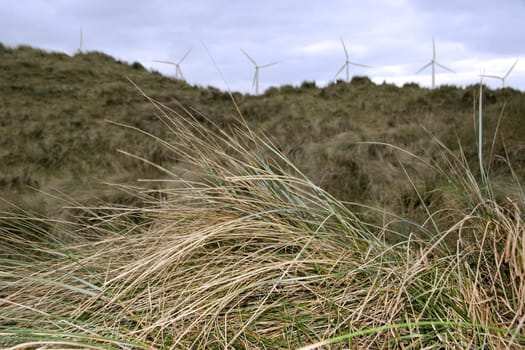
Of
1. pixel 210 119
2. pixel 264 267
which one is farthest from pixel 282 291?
pixel 210 119

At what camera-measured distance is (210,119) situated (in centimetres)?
1046

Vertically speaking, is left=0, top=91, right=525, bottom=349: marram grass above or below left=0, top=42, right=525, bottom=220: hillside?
below

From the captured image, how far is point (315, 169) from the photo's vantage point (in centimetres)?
532

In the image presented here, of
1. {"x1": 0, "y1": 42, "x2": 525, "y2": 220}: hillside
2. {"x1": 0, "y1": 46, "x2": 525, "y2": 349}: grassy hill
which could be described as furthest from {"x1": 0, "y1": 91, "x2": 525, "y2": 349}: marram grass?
{"x1": 0, "y1": 42, "x2": 525, "y2": 220}: hillside

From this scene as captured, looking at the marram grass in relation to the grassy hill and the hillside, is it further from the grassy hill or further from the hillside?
the hillside

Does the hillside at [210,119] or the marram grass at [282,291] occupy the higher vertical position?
the hillside at [210,119]

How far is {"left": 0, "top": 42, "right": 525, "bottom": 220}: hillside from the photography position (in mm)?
5168

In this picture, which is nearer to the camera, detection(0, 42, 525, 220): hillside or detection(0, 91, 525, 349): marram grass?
detection(0, 91, 525, 349): marram grass

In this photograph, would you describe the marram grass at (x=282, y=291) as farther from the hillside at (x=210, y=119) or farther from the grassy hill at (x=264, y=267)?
the hillside at (x=210, y=119)

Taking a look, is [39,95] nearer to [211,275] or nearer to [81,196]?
[81,196]

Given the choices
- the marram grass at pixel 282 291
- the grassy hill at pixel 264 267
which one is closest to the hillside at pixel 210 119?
the grassy hill at pixel 264 267

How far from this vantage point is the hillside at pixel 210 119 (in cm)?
517

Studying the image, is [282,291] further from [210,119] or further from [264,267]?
[210,119]

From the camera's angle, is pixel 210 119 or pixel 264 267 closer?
pixel 264 267
